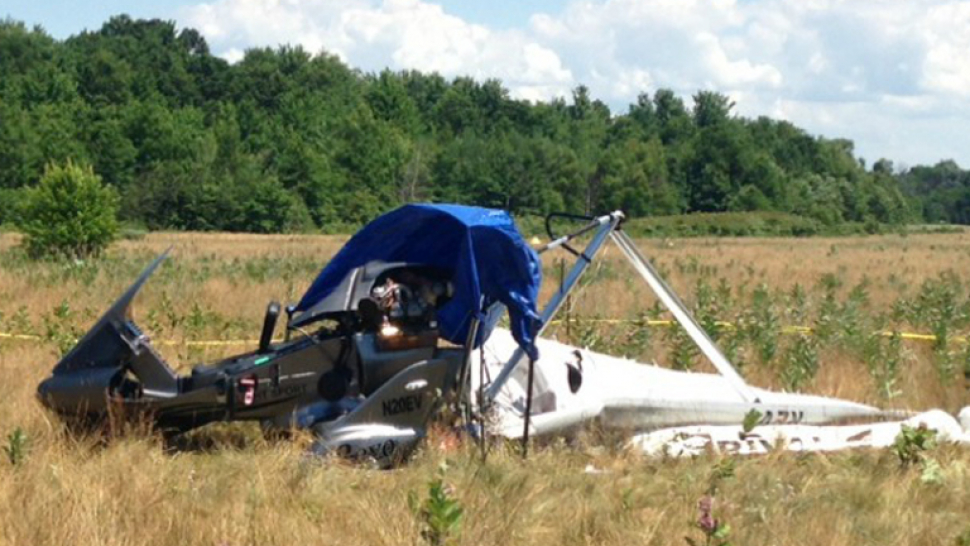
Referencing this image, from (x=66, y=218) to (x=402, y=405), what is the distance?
29.3 m

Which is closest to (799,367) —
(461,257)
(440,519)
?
(461,257)

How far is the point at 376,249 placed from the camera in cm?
886

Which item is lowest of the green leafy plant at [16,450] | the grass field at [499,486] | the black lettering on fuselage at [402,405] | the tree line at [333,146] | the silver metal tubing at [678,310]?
the grass field at [499,486]

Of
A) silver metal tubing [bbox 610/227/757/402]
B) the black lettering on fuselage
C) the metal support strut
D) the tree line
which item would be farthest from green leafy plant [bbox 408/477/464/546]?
the tree line

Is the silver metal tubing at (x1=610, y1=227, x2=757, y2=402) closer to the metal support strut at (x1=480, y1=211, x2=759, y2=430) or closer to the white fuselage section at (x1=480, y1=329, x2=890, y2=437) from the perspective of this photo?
the metal support strut at (x1=480, y1=211, x2=759, y2=430)

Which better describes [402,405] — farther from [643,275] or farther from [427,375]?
[643,275]

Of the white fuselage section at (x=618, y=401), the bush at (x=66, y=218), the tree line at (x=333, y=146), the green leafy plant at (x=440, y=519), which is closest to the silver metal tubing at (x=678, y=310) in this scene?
the white fuselage section at (x=618, y=401)

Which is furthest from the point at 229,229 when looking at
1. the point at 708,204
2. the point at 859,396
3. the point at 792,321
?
the point at 859,396

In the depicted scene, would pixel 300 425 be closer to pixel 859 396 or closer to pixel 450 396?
pixel 450 396

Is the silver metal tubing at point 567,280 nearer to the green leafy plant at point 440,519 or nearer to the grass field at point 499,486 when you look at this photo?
the grass field at point 499,486

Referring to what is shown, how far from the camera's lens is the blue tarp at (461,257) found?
7.79 meters

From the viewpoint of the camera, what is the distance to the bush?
1358 inches

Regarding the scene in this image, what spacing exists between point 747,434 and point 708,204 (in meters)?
94.9

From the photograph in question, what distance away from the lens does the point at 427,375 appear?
7754 millimetres
